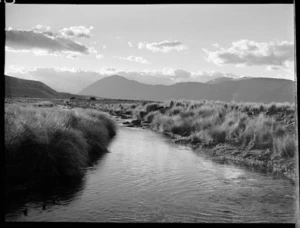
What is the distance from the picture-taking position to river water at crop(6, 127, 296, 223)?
A: 212 inches

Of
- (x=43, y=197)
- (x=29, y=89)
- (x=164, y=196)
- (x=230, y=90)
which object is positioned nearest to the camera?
(x=43, y=197)

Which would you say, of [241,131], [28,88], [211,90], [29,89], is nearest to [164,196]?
[241,131]

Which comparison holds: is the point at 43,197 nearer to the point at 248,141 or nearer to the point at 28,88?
the point at 248,141

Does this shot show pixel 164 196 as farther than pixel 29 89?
No

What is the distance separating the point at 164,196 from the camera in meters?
6.42

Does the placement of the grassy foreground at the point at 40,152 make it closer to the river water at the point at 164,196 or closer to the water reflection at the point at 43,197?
the water reflection at the point at 43,197

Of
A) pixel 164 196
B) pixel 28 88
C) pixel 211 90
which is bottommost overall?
pixel 164 196

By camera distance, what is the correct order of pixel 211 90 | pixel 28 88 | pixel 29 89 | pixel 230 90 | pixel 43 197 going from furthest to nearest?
1. pixel 211 90
2. pixel 230 90
3. pixel 28 88
4. pixel 29 89
5. pixel 43 197

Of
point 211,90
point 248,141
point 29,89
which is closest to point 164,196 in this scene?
point 248,141

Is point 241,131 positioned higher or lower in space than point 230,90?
lower

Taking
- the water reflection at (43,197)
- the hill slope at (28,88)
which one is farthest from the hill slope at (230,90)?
the water reflection at (43,197)

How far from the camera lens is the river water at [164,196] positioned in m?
5.39

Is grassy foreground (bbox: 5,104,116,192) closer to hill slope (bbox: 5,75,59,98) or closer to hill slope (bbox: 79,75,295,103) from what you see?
hill slope (bbox: 5,75,59,98)

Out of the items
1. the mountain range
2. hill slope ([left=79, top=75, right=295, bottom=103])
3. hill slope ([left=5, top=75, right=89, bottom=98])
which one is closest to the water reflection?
the mountain range
